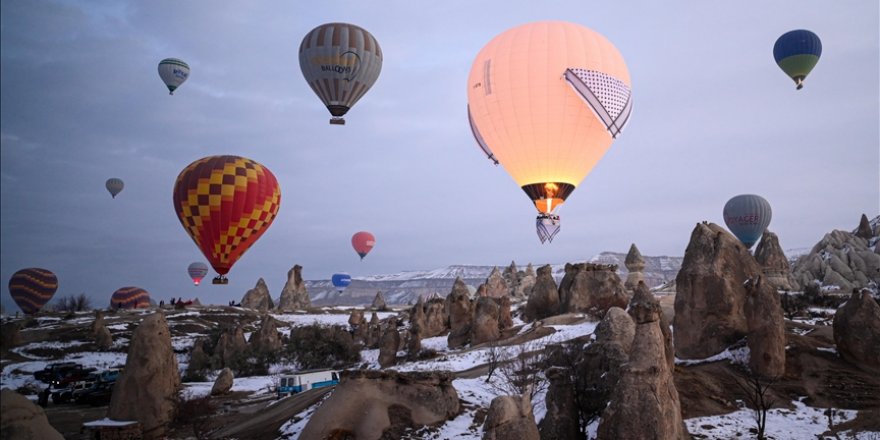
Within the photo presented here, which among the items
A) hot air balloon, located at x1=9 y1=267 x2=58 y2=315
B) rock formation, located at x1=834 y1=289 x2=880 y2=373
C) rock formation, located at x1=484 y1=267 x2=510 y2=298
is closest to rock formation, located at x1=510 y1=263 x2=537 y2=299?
rock formation, located at x1=484 y1=267 x2=510 y2=298

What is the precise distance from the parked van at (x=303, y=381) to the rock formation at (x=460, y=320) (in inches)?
563

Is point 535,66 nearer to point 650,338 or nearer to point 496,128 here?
point 496,128

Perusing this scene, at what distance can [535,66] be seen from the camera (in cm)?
3238

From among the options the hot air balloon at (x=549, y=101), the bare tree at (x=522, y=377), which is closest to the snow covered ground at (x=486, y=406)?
the bare tree at (x=522, y=377)

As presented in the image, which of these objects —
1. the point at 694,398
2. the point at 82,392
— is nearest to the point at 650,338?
the point at 694,398

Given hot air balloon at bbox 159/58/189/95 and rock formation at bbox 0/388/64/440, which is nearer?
rock formation at bbox 0/388/64/440

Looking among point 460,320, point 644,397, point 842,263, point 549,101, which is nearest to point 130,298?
point 460,320

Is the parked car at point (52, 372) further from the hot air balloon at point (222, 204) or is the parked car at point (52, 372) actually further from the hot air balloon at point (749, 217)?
the hot air balloon at point (749, 217)

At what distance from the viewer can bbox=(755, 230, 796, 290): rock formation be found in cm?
6066

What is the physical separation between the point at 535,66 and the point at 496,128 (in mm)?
4326

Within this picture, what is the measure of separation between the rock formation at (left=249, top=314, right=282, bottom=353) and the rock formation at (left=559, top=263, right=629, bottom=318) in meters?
22.3

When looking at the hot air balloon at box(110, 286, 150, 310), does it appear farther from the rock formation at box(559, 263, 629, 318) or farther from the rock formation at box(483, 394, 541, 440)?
the rock formation at box(483, 394, 541, 440)

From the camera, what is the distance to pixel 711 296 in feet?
80.9

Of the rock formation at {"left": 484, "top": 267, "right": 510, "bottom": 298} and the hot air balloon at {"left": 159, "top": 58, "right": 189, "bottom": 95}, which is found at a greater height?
the hot air balloon at {"left": 159, "top": 58, "right": 189, "bottom": 95}
